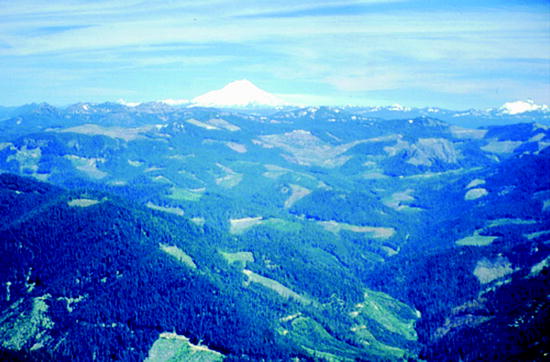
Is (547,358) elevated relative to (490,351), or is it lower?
elevated

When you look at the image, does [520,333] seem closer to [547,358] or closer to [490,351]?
[490,351]

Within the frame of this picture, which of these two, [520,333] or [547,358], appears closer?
[547,358]

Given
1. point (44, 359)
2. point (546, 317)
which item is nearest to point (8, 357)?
point (44, 359)

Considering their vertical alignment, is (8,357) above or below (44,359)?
above

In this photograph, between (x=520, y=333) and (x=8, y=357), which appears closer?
(x=8, y=357)

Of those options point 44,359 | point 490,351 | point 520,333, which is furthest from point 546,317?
point 44,359

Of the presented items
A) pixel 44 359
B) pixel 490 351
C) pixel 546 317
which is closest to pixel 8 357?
pixel 44 359

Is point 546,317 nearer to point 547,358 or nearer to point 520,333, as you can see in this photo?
point 520,333

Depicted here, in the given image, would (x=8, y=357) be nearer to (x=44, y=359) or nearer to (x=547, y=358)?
(x=44, y=359)
